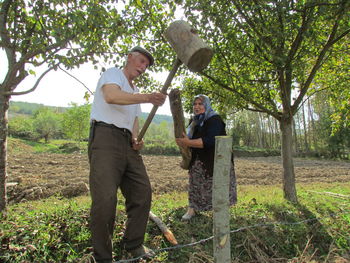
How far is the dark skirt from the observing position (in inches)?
164

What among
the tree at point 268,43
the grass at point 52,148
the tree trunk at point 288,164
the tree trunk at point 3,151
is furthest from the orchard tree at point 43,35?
the grass at point 52,148

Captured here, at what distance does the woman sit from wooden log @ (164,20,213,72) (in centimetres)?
128

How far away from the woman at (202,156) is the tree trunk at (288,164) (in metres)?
2.08

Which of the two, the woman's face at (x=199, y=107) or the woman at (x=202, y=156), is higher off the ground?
the woman's face at (x=199, y=107)

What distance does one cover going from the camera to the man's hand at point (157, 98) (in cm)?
262

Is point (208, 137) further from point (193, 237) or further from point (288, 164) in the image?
point (288, 164)

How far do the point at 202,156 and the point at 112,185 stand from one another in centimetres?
194

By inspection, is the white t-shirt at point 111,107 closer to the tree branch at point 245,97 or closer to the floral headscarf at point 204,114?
the floral headscarf at point 204,114

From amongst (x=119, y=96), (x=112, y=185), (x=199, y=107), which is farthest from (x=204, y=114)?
(x=112, y=185)

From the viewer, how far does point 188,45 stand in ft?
8.74

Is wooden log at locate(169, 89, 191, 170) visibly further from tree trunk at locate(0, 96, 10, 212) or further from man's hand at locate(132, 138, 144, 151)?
tree trunk at locate(0, 96, 10, 212)

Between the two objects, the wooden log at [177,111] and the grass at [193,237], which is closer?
the grass at [193,237]

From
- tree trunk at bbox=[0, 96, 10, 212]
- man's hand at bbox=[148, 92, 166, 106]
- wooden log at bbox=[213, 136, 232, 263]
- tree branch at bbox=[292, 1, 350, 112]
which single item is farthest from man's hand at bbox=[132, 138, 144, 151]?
tree branch at bbox=[292, 1, 350, 112]

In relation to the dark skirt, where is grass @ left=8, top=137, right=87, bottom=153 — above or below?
above
